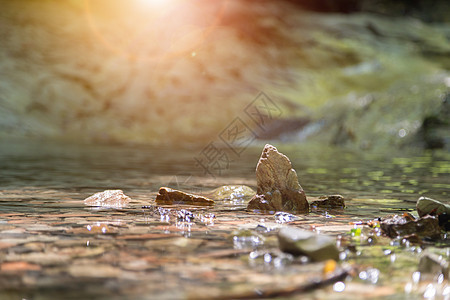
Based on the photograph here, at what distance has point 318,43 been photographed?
229 ft

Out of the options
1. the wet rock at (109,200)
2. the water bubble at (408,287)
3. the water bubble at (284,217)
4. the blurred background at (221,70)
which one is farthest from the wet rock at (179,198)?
the blurred background at (221,70)

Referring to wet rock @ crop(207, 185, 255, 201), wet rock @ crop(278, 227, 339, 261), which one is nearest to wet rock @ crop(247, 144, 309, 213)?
wet rock @ crop(207, 185, 255, 201)

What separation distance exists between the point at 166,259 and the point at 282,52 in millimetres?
63359

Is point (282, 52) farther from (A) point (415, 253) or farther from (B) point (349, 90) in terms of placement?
(A) point (415, 253)

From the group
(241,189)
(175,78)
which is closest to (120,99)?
(175,78)

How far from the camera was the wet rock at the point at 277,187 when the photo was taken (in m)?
7.87

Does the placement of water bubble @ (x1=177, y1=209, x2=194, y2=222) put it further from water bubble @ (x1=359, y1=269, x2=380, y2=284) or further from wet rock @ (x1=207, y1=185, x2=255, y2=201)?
water bubble @ (x1=359, y1=269, x2=380, y2=284)

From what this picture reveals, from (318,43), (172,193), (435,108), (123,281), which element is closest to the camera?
(123,281)

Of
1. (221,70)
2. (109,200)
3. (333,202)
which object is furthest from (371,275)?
(221,70)

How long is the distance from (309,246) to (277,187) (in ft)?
11.8

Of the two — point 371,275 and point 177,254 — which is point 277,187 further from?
point 371,275

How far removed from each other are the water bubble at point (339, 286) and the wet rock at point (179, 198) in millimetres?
4803

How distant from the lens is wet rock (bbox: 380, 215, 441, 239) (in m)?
5.75

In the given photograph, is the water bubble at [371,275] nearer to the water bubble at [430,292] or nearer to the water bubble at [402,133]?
the water bubble at [430,292]
